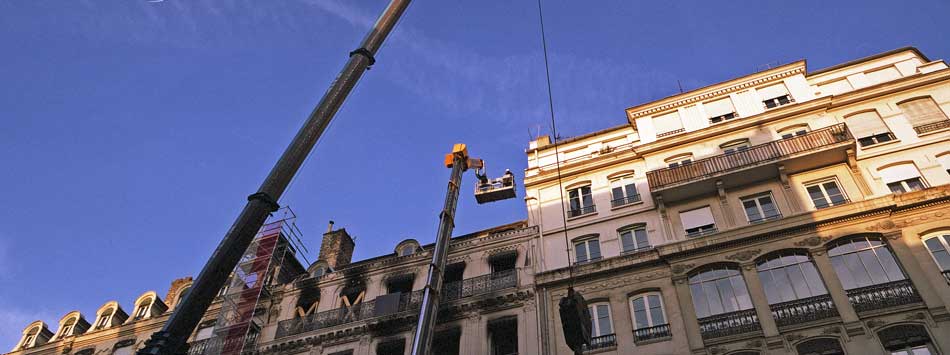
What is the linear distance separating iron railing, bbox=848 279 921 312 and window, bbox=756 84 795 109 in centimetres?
1192

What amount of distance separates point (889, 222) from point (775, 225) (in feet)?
12.1

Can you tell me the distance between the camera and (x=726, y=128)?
100 feet

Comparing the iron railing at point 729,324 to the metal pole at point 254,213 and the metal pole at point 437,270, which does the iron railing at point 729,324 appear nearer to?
the metal pole at point 437,270

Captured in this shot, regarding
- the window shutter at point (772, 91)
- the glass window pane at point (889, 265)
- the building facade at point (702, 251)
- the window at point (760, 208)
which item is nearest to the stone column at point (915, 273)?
the building facade at point (702, 251)

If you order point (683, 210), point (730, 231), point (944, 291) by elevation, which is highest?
point (683, 210)

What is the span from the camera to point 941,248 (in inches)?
879

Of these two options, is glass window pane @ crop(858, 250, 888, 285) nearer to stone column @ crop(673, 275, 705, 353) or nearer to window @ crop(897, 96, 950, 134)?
stone column @ crop(673, 275, 705, 353)

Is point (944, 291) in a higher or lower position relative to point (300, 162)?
lower

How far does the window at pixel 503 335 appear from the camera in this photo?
88.0 ft

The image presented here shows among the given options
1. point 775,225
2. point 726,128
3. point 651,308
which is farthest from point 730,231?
point 726,128

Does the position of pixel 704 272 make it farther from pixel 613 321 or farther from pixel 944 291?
pixel 944 291

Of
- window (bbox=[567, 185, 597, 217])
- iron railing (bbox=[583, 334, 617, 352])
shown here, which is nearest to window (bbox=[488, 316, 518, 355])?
iron railing (bbox=[583, 334, 617, 352])

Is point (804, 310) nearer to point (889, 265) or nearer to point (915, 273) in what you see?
point (889, 265)

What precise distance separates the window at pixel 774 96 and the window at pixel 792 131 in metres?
2.16
